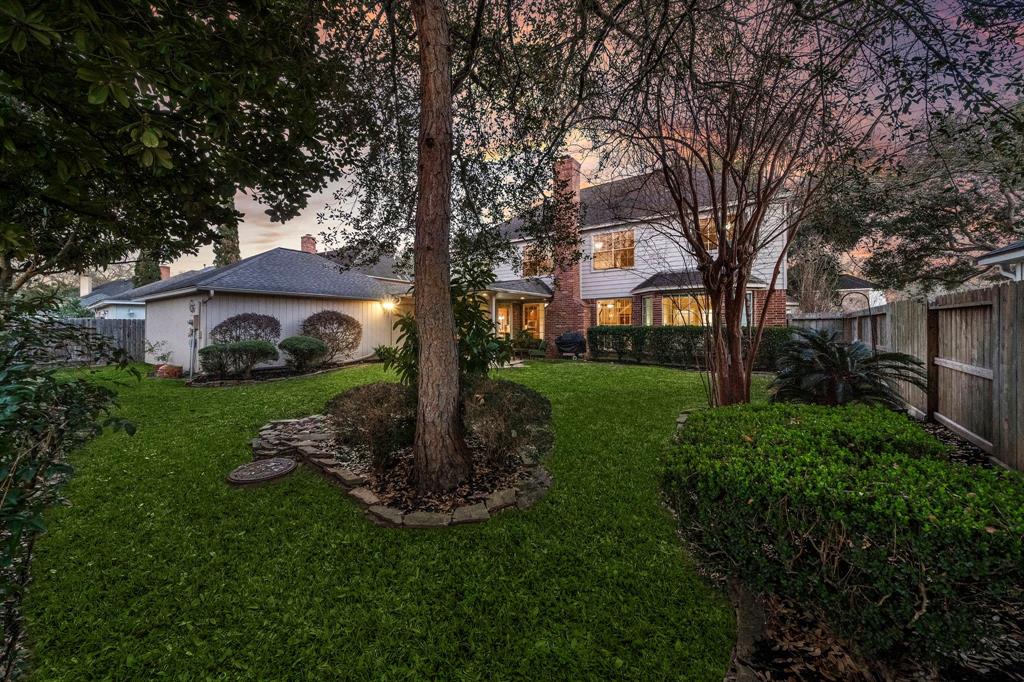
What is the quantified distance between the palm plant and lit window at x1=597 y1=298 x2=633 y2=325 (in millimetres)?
9674

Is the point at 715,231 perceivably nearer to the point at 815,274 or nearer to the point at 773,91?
the point at 773,91

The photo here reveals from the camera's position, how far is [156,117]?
2.30 meters

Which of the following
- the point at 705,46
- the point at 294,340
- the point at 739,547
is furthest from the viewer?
the point at 294,340

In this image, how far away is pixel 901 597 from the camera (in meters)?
1.53

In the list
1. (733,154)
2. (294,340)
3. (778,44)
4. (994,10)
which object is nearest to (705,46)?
(778,44)

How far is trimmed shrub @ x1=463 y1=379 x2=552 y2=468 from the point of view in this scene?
3863 mm

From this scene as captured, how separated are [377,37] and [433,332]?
4886 mm

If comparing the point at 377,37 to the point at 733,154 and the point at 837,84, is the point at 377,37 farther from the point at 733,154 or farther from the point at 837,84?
the point at 837,84

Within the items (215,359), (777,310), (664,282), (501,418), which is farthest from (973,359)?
(215,359)

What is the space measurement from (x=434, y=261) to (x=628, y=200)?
168 inches

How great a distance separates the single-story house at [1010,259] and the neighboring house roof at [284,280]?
46.9ft

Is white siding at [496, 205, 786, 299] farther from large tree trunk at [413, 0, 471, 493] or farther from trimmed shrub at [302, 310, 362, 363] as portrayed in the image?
large tree trunk at [413, 0, 471, 493]

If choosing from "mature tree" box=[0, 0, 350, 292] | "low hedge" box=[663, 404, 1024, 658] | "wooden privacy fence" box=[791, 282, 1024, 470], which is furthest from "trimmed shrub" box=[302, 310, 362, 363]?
"wooden privacy fence" box=[791, 282, 1024, 470]

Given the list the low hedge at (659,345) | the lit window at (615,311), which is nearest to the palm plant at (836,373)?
the low hedge at (659,345)
